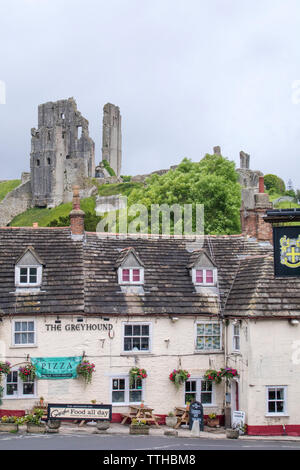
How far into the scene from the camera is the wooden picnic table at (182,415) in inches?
1087

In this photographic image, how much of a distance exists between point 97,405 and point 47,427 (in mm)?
2103

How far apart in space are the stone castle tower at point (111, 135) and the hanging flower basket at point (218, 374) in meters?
109

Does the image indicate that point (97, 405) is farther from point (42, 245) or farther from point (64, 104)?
point (64, 104)

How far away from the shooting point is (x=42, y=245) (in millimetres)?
31312

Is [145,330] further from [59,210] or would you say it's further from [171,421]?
[59,210]

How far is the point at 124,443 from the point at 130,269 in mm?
9041

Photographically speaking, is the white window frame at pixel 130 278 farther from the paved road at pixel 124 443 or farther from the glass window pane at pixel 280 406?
the glass window pane at pixel 280 406

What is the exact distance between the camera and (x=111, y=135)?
135375 millimetres

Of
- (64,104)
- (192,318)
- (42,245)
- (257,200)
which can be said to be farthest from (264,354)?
(64,104)

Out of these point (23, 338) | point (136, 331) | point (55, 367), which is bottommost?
point (55, 367)

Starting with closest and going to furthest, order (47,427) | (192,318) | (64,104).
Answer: (47,427), (192,318), (64,104)

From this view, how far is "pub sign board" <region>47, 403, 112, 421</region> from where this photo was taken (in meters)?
25.4

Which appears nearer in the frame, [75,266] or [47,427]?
[47,427]

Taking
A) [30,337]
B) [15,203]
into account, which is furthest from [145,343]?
[15,203]
